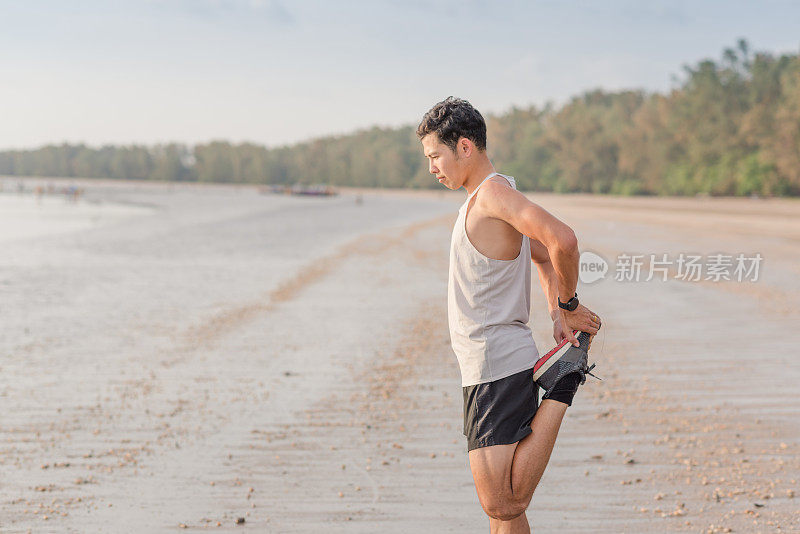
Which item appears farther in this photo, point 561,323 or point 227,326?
point 227,326

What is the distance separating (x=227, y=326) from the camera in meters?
11.2

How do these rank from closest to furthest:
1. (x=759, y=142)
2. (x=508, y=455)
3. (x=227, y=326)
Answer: (x=508, y=455), (x=227, y=326), (x=759, y=142)

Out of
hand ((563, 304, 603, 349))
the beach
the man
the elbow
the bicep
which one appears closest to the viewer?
the elbow

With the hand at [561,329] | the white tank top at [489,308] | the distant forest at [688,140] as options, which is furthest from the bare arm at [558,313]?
the distant forest at [688,140]

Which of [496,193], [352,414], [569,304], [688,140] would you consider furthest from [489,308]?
[688,140]

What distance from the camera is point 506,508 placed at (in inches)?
112

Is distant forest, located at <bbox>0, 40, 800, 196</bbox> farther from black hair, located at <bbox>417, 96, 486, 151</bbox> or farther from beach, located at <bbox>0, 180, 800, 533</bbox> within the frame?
black hair, located at <bbox>417, 96, 486, 151</bbox>

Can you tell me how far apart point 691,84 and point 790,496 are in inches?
3325

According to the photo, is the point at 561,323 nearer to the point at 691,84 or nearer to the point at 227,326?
the point at 227,326

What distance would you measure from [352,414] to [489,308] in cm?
406

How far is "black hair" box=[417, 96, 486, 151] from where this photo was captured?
2738 millimetres

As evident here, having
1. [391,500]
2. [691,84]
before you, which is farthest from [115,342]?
[691,84]

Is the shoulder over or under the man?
over

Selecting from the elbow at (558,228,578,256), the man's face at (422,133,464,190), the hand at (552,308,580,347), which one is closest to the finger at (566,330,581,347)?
the hand at (552,308,580,347)
